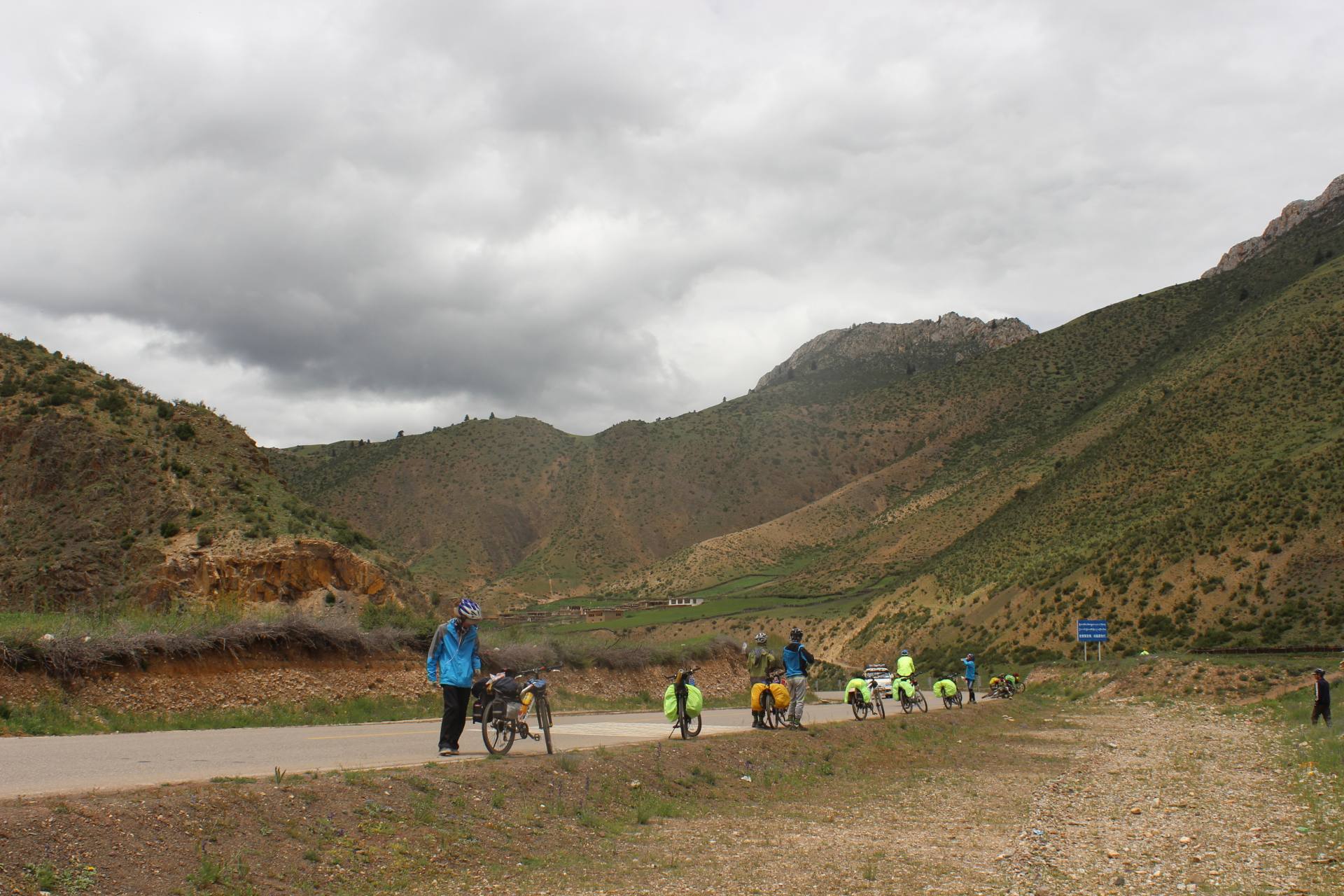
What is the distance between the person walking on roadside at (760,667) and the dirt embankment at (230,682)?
8.20 m

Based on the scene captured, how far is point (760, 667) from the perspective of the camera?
17.4 metres

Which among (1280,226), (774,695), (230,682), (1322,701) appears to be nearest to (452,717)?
(774,695)

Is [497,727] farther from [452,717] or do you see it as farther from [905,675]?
[905,675]

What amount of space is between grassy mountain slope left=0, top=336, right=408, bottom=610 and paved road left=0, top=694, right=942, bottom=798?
1315cm

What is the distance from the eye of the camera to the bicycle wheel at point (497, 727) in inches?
472

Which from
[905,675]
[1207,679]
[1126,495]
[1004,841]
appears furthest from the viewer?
[1126,495]

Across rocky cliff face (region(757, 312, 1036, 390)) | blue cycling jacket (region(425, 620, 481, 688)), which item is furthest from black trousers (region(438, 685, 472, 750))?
rocky cliff face (region(757, 312, 1036, 390))

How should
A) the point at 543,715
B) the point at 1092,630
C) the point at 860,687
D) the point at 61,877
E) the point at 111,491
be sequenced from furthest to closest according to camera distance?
1. the point at 1092,630
2. the point at 111,491
3. the point at 860,687
4. the point at 543,715
5. the point at 61,877

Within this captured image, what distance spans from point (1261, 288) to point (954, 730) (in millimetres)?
94032

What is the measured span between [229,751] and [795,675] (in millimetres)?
9610

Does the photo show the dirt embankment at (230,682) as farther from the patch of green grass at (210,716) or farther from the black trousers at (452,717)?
the black trousers at (452,717)

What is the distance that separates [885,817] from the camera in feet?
38.8

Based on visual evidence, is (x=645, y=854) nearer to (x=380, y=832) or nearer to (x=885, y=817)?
(x=380, y=832)

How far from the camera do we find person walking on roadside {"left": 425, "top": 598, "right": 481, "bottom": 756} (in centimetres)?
1133
